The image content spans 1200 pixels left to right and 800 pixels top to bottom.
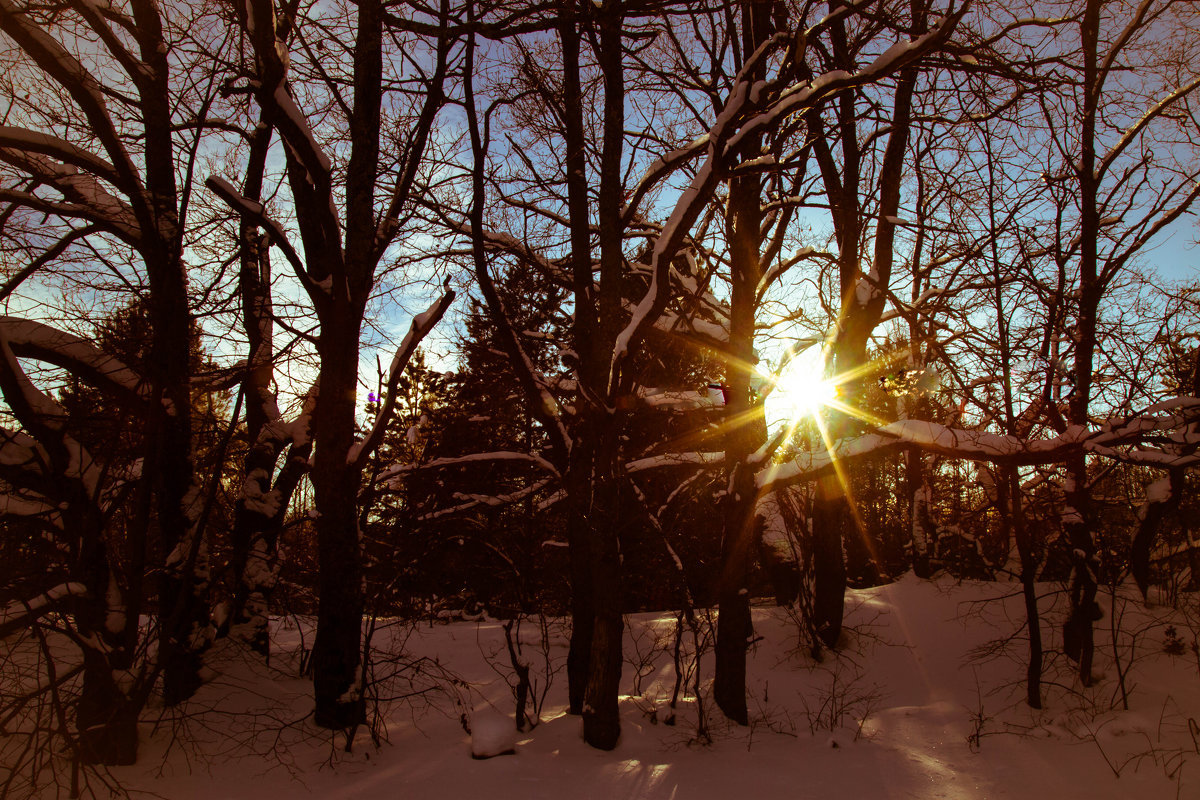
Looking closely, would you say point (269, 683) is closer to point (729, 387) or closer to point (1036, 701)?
point (729, 387)

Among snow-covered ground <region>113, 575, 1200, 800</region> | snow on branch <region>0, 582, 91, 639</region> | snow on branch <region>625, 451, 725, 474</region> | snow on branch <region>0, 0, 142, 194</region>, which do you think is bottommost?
snow-covered ground <region>113, 575, 1200, 800</region>

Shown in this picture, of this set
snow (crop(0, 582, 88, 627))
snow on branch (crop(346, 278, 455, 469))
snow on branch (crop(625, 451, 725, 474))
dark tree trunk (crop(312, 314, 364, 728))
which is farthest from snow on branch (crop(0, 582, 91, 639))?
snow on branch (crop(625, 451, 725, 474))

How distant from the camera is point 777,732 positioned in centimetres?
711

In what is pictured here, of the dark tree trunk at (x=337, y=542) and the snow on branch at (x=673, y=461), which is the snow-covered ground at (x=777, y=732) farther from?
the snow on branch at (x=673, y=461)

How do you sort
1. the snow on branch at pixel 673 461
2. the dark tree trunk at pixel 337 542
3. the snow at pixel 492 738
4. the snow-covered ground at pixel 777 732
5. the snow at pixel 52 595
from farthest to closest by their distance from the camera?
the snow on branch at pixel 673 461 < the dark tree trunk at pixel 337 542 < the snow at pixel 492 738 < the snow-covered ground at pixel 777 732 < the snow at pixel 52 595

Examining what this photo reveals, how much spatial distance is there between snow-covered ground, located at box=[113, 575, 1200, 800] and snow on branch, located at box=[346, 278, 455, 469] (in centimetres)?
202

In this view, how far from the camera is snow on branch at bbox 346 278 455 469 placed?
5848mm

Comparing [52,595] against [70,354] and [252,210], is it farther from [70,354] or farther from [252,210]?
[252,210]

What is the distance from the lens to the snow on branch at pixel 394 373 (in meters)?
5.85

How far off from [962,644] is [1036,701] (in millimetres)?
1798

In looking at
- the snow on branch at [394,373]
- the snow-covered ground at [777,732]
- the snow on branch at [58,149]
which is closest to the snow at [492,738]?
the snow-covered ground at [777,732]

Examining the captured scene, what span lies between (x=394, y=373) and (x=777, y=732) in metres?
5.57

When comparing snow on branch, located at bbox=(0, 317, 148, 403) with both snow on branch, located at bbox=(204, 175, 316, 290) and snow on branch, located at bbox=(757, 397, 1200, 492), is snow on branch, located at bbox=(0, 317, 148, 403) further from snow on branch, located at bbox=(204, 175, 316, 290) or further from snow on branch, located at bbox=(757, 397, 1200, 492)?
snow on branch, located at bbox=(757, 397, 1200, 492)

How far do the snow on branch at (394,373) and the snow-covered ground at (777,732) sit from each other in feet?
6.63
